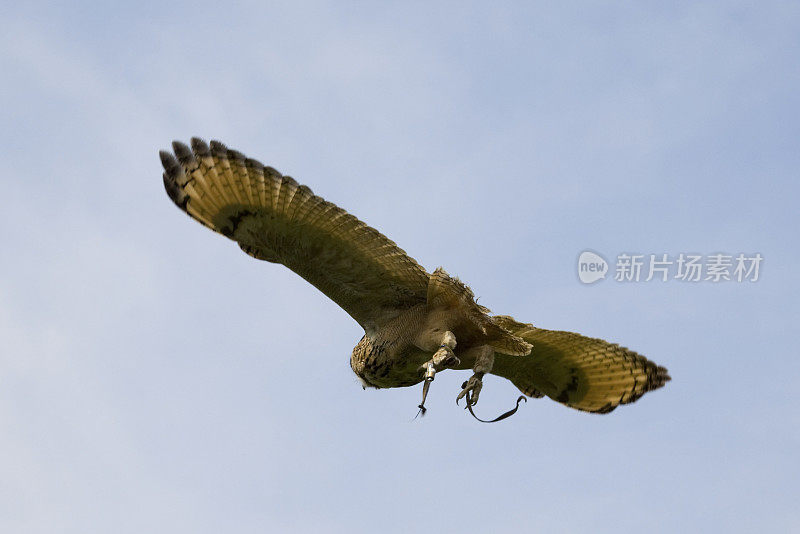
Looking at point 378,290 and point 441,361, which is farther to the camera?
point 378,290

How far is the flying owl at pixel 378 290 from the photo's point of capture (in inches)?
405

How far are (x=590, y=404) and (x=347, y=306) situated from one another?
9.14 ft

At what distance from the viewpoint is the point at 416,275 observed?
10727 mm

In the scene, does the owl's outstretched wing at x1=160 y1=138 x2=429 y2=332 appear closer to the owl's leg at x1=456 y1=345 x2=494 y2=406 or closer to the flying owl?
the flying owl

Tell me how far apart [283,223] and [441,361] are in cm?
188

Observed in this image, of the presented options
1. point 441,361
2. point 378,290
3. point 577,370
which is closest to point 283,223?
point 378,290

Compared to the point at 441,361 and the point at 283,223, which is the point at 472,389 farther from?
the point at 283,223

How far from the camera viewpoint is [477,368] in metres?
10.8

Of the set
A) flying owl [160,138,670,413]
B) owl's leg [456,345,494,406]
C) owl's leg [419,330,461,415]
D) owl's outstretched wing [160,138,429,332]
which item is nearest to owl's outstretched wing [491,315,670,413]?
flying owl [160,138,670,413]

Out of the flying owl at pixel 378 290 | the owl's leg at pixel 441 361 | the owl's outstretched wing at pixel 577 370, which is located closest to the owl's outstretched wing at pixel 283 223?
the flying owl at pixel 378 290

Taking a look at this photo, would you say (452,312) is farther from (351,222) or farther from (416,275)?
(351,222)

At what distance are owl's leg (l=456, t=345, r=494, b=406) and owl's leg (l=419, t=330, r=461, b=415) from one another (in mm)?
262

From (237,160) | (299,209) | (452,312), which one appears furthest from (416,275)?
(237,160)

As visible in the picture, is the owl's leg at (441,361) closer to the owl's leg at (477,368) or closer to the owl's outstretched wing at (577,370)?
the owl's leg at (477,368)
